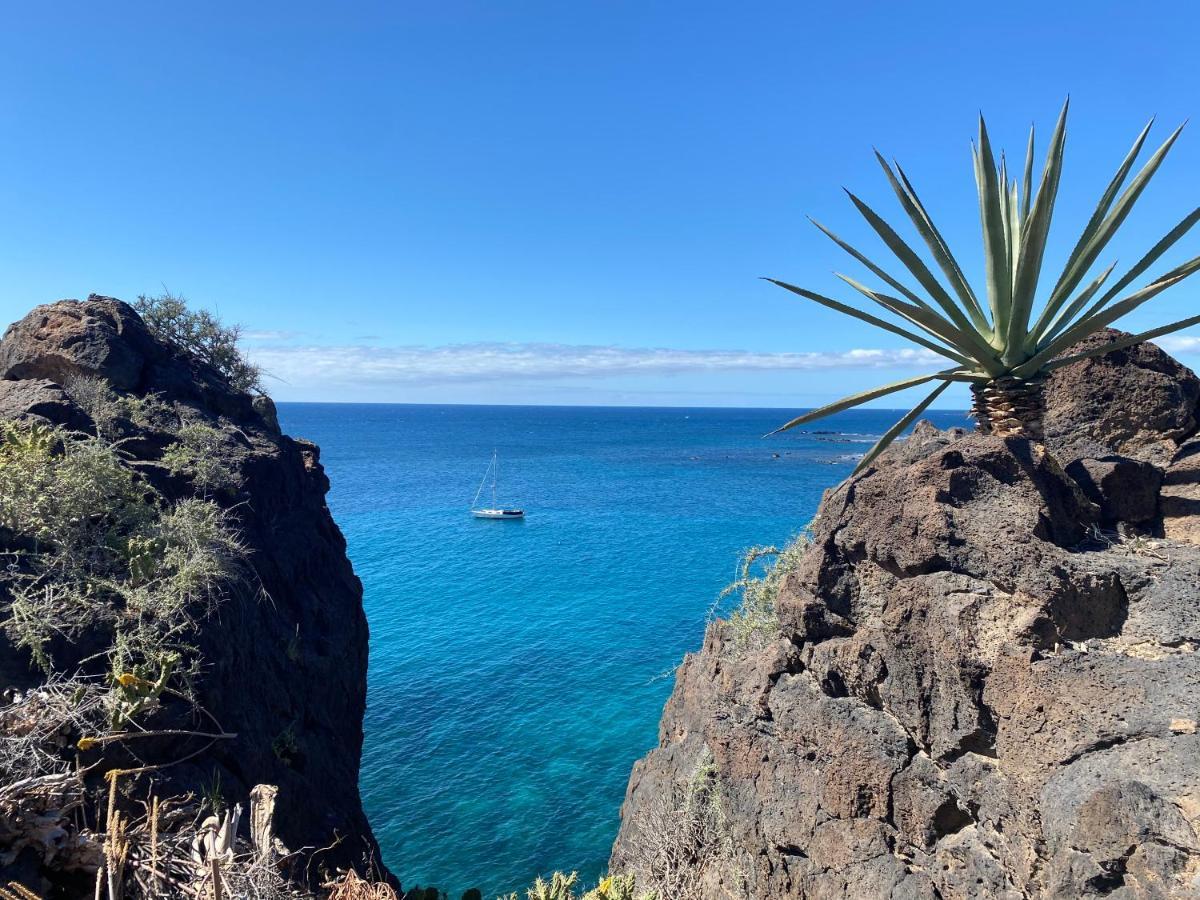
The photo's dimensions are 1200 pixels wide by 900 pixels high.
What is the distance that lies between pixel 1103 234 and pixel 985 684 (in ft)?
12.3

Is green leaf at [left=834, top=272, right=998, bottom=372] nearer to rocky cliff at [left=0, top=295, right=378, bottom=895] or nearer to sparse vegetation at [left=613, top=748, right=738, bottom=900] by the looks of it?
sparse vegetation at [left=613, top=748, right=738, bottom=900]

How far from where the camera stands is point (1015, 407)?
5.72 m

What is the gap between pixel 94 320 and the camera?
9.50m

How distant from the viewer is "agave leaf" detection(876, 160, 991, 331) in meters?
5.75

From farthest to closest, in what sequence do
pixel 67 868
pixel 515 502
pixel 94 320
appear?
1. pixel 515 502
2. pixel 94 320
3. pixel 67 868

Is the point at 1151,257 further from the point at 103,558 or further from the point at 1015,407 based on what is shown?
the point at 103,558

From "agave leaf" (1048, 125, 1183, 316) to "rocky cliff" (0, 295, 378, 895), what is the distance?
827 cm

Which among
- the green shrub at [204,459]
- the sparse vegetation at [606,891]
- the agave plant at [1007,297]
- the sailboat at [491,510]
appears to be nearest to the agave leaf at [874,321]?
the agave plant at [1007,297]

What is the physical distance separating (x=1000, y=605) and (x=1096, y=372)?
3.28 meters

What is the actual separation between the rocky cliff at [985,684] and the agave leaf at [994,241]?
117cm

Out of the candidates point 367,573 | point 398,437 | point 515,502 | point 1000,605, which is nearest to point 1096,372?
point 1000,605

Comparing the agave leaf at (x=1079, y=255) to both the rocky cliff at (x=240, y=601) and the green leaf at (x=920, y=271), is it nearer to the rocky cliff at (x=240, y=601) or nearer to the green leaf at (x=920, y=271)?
the green leaf at (x=920, y=271)

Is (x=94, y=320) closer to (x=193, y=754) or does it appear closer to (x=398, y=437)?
(x=193, y=754)

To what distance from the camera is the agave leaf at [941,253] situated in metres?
5.75
